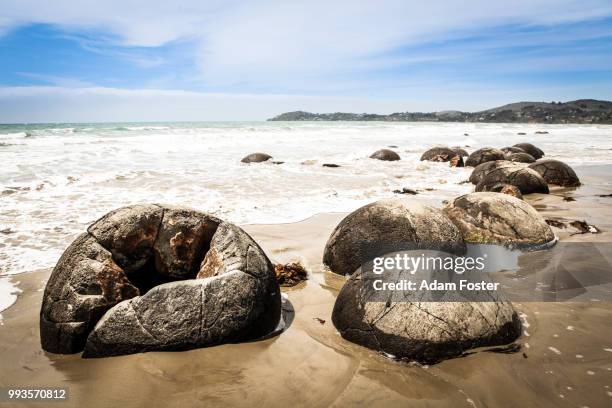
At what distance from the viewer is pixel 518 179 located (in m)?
10.1

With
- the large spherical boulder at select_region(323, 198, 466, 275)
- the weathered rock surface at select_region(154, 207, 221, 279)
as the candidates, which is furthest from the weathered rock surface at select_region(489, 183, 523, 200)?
the weathered rock surface at select_region(154, 207, 221, 279)

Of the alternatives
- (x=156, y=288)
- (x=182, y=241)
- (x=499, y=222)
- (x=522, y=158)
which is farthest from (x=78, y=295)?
(x=522, y=158)


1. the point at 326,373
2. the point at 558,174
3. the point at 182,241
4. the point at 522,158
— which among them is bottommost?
the point at 326,373

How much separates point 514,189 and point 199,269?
23.7 feet

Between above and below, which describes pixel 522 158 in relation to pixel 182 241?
below

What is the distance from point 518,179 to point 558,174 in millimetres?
2407

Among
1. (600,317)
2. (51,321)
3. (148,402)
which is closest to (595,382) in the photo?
(600,317)

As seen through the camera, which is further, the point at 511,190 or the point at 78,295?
the point at 511,190

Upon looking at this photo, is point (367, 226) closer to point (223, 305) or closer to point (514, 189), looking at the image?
point (223, 305)

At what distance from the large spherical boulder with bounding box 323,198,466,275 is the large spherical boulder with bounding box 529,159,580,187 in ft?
25.8

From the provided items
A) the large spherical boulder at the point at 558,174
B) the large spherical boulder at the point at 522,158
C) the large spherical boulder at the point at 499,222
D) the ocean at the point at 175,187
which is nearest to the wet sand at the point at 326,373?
the large spherical boulder at the point at 499,222

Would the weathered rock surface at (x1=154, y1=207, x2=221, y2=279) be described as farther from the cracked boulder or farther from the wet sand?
the cracked boulder

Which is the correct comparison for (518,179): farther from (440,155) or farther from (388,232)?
(440,155)

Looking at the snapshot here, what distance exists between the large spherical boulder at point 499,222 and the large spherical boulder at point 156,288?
139 inches
